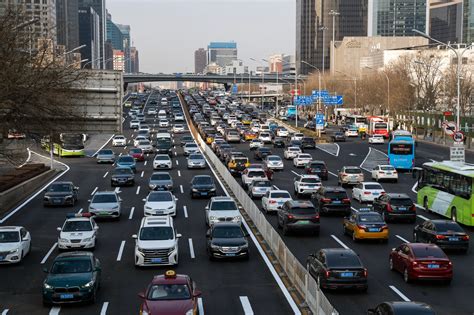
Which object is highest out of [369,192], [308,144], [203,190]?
[308,144]

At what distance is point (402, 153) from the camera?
59.6 metres

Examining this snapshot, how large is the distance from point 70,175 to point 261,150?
19001 millimetres

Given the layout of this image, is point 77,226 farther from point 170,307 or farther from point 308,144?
point 308,144

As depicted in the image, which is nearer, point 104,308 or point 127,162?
point 104,308

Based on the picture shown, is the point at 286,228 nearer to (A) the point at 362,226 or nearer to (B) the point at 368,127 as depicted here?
(A) the point at 362,226

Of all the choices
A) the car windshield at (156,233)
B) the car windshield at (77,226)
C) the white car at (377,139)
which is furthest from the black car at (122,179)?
the white car at (377,139)

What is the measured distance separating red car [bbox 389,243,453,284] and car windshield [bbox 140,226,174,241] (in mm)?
8309

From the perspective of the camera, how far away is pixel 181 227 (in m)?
35.0

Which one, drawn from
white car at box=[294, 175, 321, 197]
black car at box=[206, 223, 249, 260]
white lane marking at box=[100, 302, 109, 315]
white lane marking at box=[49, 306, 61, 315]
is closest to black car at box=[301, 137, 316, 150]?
white car at box=[294, 175, 321, 197]

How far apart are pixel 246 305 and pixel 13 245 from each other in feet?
34.6

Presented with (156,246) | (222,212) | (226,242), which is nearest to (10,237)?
(156,246)

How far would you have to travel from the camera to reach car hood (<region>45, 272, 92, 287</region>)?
68.6 feet

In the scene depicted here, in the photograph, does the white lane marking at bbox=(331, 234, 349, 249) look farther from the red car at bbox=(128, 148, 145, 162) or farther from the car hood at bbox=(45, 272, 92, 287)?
the red car at bbox=(128, 148, 145, 162)

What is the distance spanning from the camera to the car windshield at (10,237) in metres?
27.6
